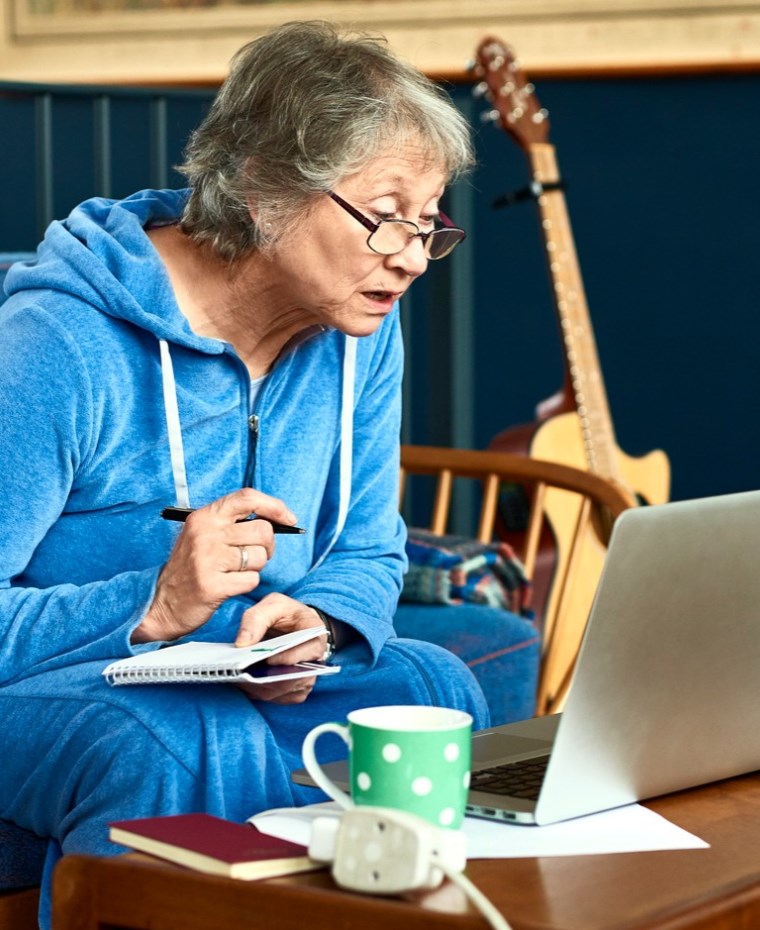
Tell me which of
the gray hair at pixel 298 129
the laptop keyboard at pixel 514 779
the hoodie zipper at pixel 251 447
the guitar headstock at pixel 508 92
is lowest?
the laptop keyboard at pixel 514 779

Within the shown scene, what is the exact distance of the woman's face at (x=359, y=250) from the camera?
1.52 meters

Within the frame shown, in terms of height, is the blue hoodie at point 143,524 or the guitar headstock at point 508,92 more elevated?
the guitar headstock at point 508,92

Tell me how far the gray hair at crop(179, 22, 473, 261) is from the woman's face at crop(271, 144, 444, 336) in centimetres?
1

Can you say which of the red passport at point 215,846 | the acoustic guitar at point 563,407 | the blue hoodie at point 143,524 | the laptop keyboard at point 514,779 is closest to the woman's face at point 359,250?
the blue hoodie at point 143,524

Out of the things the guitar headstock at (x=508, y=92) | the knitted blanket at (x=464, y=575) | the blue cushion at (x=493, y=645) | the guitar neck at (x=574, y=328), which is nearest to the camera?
the blue cushion at (x=493, y=645)

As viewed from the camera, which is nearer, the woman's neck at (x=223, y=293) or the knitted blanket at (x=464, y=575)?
the woman's neck at (x=223, y=293)

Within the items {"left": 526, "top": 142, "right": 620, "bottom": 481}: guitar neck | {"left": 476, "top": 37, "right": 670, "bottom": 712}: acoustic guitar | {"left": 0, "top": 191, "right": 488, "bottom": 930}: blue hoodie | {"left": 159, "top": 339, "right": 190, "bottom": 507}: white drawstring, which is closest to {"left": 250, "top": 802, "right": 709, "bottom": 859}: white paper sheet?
{"left": 0, "top": 191, "right": 488, "bottom": 930}: blue hoodie

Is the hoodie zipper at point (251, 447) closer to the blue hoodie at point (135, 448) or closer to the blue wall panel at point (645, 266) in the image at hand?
the blue hoodie at point (135, 448)

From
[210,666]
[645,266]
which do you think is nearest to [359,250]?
[210,666]

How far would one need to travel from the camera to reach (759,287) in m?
3.33

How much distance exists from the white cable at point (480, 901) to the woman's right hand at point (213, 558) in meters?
0.58

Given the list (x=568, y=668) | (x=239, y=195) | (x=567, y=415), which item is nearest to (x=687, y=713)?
(x=239, y=195)

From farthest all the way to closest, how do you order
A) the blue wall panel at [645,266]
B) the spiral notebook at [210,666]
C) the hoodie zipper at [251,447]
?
the blue wall panel at [645,266]
the hoodie zipper at [251,447]
the spiral notebook at [210,666]

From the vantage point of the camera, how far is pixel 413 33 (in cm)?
345
